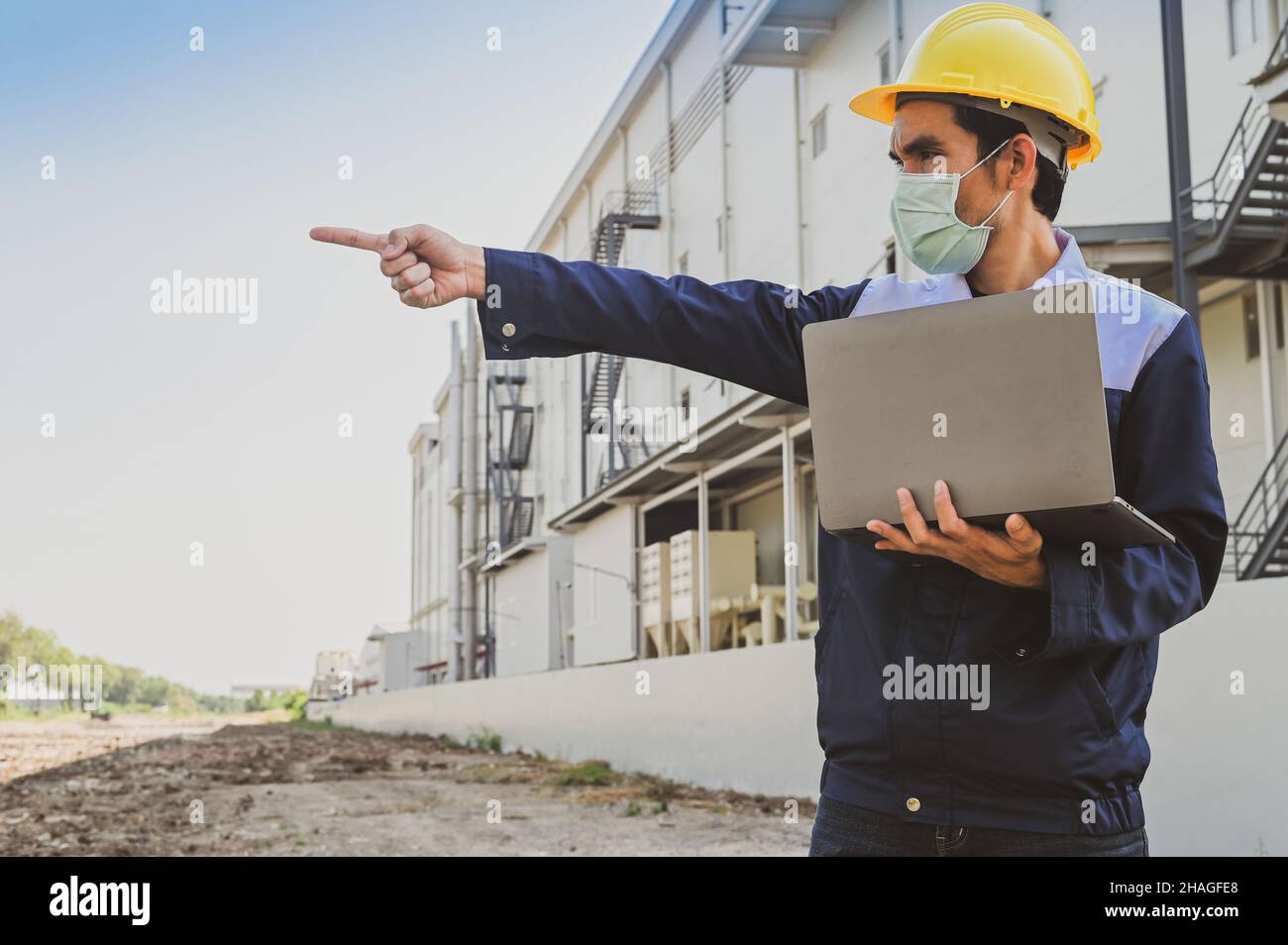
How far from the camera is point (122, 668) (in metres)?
159

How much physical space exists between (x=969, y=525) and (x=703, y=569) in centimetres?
1761

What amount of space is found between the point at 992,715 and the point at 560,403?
33.9 meters

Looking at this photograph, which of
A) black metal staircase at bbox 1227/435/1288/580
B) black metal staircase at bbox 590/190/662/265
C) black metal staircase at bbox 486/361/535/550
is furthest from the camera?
black metal staircase at bbox 486/361/535/550

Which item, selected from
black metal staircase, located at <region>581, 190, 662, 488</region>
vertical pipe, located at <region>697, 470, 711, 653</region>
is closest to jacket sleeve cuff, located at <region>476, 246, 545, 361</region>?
vertical pipe, located at <region>697, 470, 711, 653</region>

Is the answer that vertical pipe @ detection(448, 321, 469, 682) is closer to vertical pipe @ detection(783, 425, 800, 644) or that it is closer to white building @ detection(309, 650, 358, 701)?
vertical pipe @ detection(783, 425, 800, 644)

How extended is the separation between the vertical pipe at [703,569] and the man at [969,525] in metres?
16.4

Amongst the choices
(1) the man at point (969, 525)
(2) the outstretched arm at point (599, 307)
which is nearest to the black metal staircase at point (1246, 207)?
(1) the man at point (969, 525)

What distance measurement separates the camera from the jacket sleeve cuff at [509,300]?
94.0 inches

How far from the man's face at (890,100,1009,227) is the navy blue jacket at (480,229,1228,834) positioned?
13.3 inches

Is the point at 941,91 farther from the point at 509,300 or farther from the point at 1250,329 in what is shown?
the point at 1250,329

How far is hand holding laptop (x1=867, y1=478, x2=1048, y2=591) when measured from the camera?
190cm

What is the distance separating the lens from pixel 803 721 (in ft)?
43.2

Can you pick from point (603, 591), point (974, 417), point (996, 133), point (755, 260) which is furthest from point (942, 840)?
point (603, 591)
